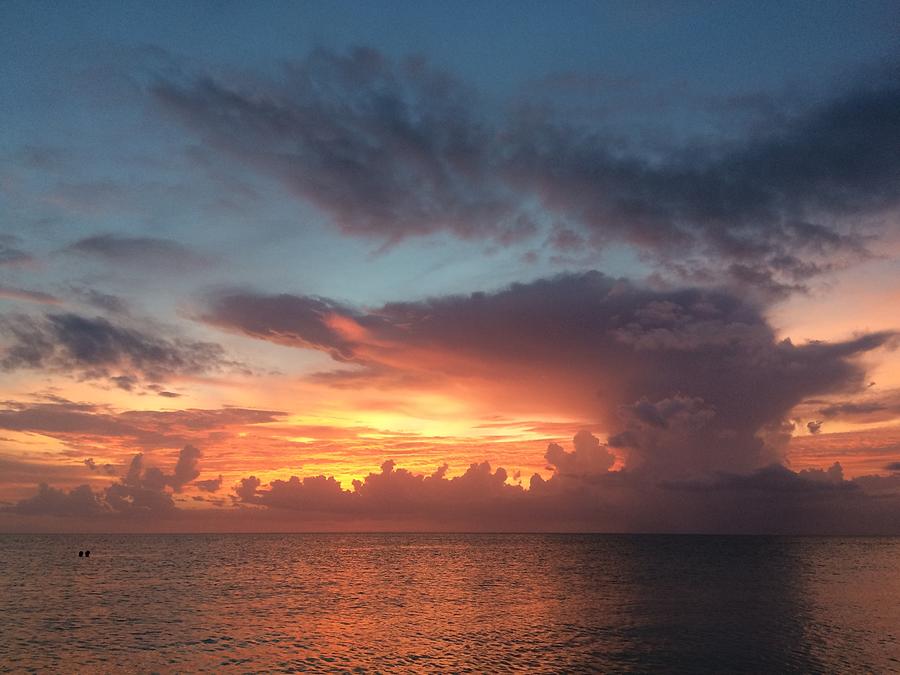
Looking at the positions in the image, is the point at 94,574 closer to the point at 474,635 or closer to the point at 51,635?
the point at 51,635

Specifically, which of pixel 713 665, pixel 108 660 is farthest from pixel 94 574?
pixel 713 665

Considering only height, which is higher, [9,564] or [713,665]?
[713,665]

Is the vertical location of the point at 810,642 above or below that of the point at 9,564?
above

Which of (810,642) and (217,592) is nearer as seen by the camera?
(810,642)

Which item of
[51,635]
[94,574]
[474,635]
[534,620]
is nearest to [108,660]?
[51,635]

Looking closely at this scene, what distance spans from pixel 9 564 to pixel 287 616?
132 metres

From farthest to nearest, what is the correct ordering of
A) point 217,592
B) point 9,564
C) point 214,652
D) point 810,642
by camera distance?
point 9,564 → point 217,592 → point 810,642 → point 214,652

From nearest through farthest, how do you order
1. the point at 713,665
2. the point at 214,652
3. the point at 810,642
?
the point at 713,665, the point at 214,652, the point at 810,642

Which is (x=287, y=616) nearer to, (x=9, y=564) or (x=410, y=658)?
(x=410, y=658)

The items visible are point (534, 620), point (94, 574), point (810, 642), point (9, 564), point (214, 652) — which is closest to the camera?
point (214, 652)

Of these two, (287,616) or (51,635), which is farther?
(287,616)

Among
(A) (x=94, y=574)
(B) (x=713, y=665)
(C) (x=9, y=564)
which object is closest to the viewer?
(B) (x=713, y=665)

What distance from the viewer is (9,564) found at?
159 m

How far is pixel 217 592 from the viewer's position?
9419cm
